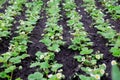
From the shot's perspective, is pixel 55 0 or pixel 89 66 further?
pixel 55 0

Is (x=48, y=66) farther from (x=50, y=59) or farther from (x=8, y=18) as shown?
(x=8, y=18)

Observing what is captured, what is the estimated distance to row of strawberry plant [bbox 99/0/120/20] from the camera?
529 cm

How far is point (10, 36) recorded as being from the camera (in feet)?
14.6

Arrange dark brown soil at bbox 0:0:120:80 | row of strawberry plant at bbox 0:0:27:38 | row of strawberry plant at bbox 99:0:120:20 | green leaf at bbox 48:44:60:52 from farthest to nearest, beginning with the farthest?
row of strawberry plant at bbox 99:0:120:20, row of strawberry plant at bbox 0:0:27:38, green leaf at bbox 48:44:60:52, dark brown soil at bbox 0:0:120:80

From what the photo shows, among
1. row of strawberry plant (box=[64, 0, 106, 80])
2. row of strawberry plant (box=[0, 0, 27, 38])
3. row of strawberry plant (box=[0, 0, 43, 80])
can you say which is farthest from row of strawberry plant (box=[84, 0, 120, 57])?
row of strawberry plant (box=[0, 0, 27, 38])

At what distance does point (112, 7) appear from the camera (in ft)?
19.0

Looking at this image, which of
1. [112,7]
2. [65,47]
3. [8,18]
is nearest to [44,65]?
[65,47]

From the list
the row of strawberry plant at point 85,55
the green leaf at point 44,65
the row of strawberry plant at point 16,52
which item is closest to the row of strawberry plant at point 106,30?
the row of strawberry plant at point 85,55

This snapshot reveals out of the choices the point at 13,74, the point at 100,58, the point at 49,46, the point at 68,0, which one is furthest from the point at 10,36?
the point at 68,0

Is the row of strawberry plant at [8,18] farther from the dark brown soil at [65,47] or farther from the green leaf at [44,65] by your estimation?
the green leaf at [44,65]

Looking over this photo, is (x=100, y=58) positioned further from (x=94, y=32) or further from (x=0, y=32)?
(x=0, y=32)

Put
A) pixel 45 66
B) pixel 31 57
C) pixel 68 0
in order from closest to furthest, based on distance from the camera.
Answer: pixel 45 66
pixel 31 57
pixel 68 0

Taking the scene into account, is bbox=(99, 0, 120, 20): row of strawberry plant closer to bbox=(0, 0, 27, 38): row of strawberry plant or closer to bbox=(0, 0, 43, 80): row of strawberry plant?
bbox=(0, 0, 43, 80): row of strawberry plant

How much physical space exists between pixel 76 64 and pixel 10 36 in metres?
1.64
